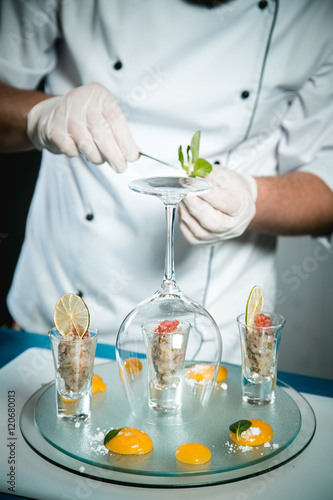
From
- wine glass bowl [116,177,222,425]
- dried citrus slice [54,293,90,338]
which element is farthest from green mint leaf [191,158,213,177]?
dried citrus slice [54,293,90,338]

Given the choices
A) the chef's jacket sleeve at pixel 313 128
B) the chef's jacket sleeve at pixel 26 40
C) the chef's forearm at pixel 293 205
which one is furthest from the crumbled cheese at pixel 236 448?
the chef's jacket sleeve at pixel 26 40

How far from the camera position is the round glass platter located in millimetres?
649

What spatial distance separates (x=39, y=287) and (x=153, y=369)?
2.45 feet

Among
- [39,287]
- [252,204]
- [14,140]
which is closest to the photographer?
[252,204]

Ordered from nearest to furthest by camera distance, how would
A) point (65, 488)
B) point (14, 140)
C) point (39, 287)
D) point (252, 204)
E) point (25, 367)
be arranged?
point (65, 488), point (25, 367), point (252, 204), point (14, 140), point (39, 287)

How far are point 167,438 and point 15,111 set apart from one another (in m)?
0.84

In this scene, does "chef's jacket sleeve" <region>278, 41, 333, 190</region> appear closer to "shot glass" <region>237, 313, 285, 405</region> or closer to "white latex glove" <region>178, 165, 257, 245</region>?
"white latex glove" <region>178, 165, 257, 245</region>

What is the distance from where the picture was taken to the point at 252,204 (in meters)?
1.15

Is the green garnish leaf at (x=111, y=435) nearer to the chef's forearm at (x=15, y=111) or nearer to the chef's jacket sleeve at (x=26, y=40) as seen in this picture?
the chef's forearm at (x=15, y=111)

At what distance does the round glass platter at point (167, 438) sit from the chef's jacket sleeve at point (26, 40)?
0.81 meters

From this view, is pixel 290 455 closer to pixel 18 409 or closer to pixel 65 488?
pixel 65 488

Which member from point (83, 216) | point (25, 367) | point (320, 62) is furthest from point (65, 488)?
point (320, 62)

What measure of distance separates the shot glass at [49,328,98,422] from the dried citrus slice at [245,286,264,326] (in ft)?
0.79

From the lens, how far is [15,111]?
1.22m
